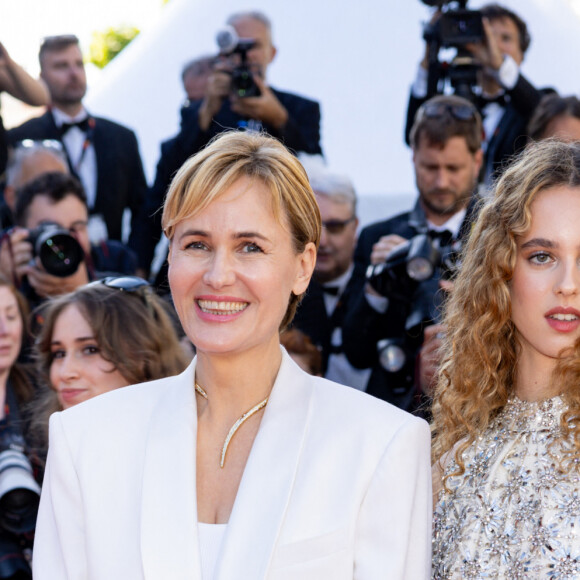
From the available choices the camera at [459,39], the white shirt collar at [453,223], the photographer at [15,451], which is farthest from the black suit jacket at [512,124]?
the photographer at [15,451]

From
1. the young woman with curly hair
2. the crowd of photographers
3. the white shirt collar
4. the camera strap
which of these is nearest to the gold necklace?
the young woman with curly hair

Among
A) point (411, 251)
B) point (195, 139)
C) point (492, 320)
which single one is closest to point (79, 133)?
point (195, 139)

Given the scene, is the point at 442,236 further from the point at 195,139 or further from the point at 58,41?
the point at 58,41

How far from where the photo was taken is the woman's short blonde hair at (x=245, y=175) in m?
2.08

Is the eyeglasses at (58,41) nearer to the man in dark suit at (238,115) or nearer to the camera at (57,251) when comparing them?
the man in dark suit at (238,115)

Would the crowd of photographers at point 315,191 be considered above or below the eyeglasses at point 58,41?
below

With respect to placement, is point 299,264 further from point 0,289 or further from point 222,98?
point 222,98

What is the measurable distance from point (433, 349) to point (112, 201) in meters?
2.18

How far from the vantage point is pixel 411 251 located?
3637mm

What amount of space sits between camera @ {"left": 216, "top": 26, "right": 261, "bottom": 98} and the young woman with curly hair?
86.7 inches

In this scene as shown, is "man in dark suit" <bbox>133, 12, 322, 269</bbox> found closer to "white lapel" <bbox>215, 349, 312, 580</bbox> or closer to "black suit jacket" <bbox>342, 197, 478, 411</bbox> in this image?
"black suit jacket" <bbox>342, 197, 478, 411</bbox>

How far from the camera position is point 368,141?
561cm

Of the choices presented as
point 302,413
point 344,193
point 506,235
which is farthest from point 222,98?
point 302,413

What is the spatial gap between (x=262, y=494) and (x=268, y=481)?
30 mm
